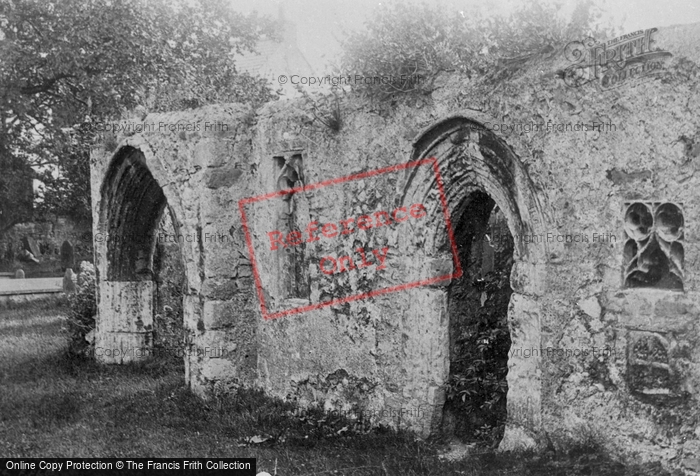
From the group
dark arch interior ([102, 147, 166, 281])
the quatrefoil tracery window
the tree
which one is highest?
the tree

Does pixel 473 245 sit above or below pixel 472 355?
above

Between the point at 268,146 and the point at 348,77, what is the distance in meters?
1.47

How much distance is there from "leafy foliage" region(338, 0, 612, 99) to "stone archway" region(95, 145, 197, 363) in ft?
14.9

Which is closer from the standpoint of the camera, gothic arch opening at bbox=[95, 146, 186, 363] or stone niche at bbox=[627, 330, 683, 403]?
stone niche at bbox=[627, 330, 683, 403]

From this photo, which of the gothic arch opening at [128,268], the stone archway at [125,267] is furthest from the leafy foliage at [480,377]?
the stone archway at [125,267]

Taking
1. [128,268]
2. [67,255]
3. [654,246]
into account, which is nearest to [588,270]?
[654,246]

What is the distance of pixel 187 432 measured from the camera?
279 inches

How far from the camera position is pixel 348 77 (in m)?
6.65

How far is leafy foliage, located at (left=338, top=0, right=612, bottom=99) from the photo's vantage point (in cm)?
538

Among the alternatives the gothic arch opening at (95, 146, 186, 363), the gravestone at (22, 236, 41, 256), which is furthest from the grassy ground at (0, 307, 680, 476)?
the gravestone at (22, 236, 41, 256)

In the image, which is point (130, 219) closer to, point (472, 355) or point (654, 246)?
point (472, 355)

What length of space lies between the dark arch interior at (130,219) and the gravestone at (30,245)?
18.2 metres

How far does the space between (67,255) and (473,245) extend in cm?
2346

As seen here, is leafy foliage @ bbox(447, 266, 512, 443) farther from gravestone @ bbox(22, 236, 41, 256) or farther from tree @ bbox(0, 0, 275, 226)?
gravestone @ bbox(22, 236, 41, 256)
